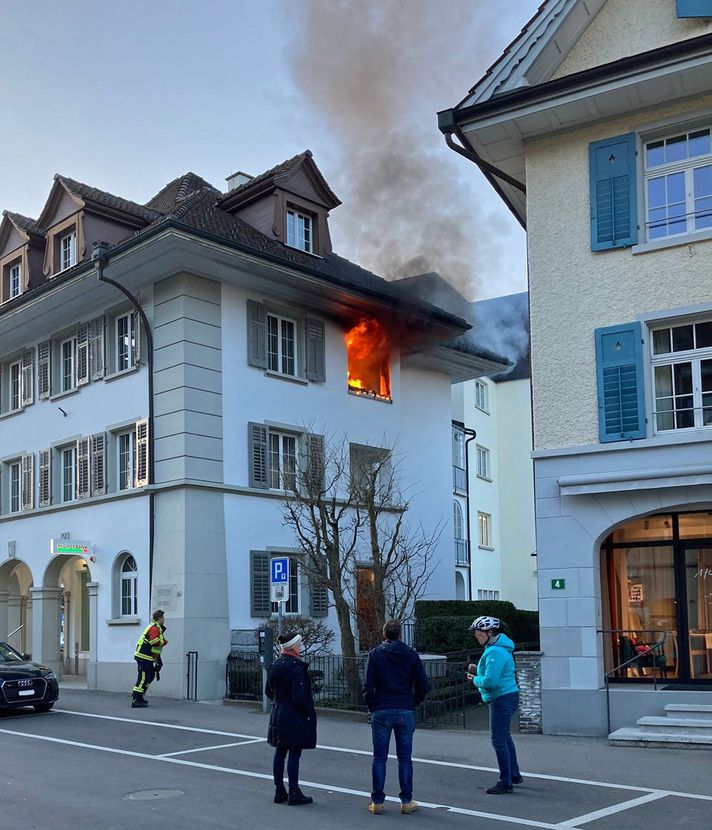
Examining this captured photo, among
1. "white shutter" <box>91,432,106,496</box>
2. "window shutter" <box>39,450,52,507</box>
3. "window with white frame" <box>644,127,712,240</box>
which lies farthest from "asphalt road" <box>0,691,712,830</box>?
"window shutter" <box>39,450,52,507</box>

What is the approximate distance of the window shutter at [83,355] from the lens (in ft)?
79.0

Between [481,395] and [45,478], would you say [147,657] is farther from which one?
[481,395]

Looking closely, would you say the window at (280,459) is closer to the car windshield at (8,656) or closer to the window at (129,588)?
the window at (129,588)

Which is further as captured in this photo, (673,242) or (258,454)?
(258,454)

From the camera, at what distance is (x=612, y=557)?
15.4 meters

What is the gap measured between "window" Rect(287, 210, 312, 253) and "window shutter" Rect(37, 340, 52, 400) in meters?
6.48

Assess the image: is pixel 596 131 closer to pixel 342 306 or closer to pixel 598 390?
pixel 598 390

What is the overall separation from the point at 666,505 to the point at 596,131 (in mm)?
5663

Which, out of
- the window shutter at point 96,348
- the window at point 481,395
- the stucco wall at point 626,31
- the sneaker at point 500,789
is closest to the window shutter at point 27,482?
the window shutter at point 96,348

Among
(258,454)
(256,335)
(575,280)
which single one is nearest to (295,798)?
(575,280)

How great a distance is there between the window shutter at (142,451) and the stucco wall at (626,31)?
11.0 meters

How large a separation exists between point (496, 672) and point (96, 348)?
52.7ft

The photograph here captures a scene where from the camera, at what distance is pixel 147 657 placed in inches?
730

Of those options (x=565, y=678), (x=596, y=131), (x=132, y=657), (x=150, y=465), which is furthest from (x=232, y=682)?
(x=596, y=131)
